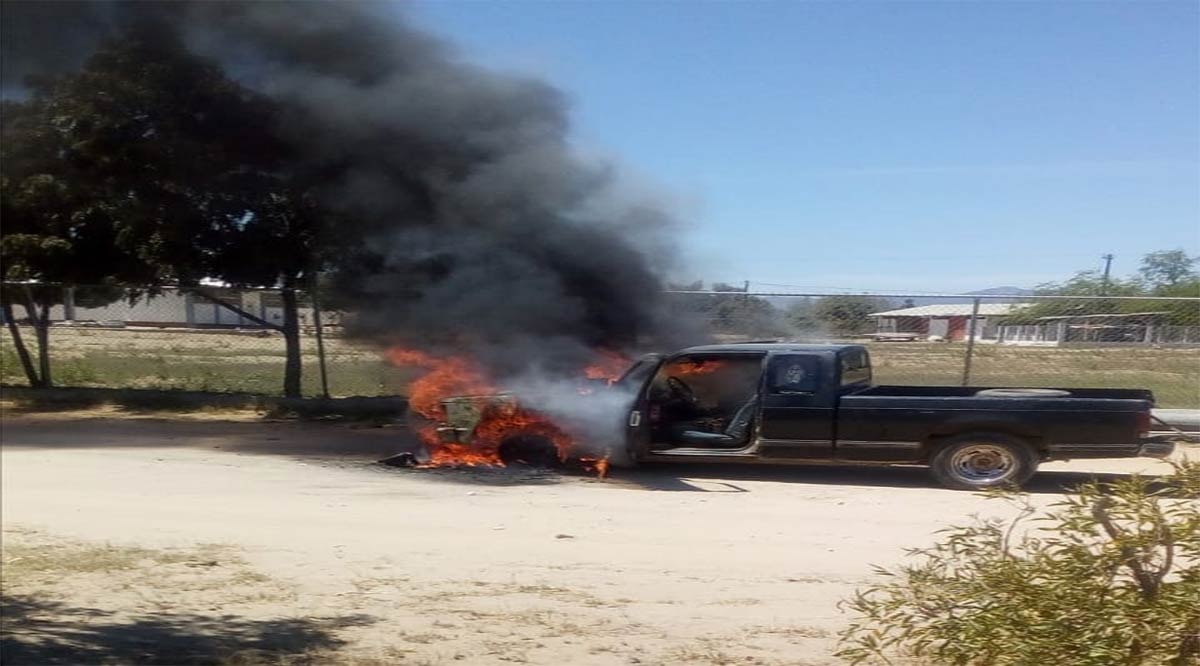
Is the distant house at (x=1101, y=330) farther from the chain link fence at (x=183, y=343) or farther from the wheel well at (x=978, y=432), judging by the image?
the chain link fence at (x=183, y=343)

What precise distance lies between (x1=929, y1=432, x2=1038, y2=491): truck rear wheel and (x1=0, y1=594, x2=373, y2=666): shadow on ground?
535cm

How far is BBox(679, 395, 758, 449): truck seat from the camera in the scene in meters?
9.25

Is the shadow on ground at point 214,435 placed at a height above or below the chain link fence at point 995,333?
below

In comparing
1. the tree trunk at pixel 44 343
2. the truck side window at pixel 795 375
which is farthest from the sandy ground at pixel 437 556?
the tree trunk at pixel 44 343

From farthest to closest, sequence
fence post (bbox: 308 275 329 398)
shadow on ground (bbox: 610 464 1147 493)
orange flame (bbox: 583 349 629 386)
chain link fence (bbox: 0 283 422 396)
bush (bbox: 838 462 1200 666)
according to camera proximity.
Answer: chain link fence (bbox: 0 283 422 396) < fence post (bbox: 308 275 329 398) < orange flame (bbox: 583 349 629 386) < shadow on ground (bbox: 610 464 1147 493) < bush (bbox: 838 462 1200 666)

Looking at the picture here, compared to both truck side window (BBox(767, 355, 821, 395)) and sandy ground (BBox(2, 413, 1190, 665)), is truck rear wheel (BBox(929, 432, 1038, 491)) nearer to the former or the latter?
sandy ground (BBox(2, 413, 1190, 665))

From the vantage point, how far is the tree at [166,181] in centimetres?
1121

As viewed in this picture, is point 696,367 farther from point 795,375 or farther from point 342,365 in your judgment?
point 342,365

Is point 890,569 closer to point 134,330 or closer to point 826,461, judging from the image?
point 826,461

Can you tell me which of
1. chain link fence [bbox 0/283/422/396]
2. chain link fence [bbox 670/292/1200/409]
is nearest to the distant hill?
chain link fence [bbox 670/292/1200/409]

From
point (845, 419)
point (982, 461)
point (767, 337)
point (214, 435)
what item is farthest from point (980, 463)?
point (214, 435)

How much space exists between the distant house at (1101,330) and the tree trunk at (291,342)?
8.44 meters

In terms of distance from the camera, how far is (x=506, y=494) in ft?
28.3

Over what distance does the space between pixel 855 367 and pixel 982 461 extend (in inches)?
55.1
